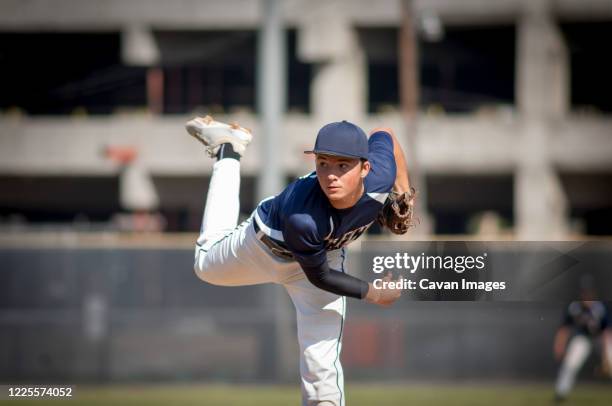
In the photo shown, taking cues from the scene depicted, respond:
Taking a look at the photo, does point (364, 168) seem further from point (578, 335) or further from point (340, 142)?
point (578, 335)

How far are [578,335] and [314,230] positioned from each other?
29.8 ft

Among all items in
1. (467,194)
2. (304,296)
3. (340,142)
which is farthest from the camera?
(467,194)

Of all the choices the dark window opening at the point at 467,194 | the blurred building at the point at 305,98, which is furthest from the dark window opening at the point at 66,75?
the dark window opening at the point at 467,194

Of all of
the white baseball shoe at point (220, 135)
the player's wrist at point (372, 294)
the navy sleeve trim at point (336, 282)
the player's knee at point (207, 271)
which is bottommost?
the player's wrist at point (372, 294)

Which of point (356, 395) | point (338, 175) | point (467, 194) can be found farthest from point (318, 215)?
point (467, 194)

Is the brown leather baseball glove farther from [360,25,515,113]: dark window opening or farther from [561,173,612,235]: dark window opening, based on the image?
[360,25,515,113]: dark window opening

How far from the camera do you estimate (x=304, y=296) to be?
20.1 ft

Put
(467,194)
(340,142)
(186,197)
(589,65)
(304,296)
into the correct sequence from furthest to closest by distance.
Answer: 1. (589,65)
2. (467,194)
3. (186,197)
4. (304,296)
5. (340,142)

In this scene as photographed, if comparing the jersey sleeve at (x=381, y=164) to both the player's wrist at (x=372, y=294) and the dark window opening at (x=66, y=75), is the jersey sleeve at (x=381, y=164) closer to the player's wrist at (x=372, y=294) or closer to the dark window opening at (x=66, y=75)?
the player's wrist at (x=372, y=294)

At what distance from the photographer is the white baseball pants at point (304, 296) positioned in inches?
238

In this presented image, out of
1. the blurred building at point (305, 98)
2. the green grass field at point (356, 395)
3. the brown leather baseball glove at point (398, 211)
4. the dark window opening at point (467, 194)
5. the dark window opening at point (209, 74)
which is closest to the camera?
the brown leather baseball glove at point (398, 211)

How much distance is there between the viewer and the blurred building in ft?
82.8

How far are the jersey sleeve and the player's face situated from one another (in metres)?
0.22

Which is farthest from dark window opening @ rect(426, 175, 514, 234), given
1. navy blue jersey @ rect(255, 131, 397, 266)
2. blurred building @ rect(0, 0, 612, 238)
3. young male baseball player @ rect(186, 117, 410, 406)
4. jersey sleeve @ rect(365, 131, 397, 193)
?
navy blue jersey @ rect(255, 131, 397, 266)
